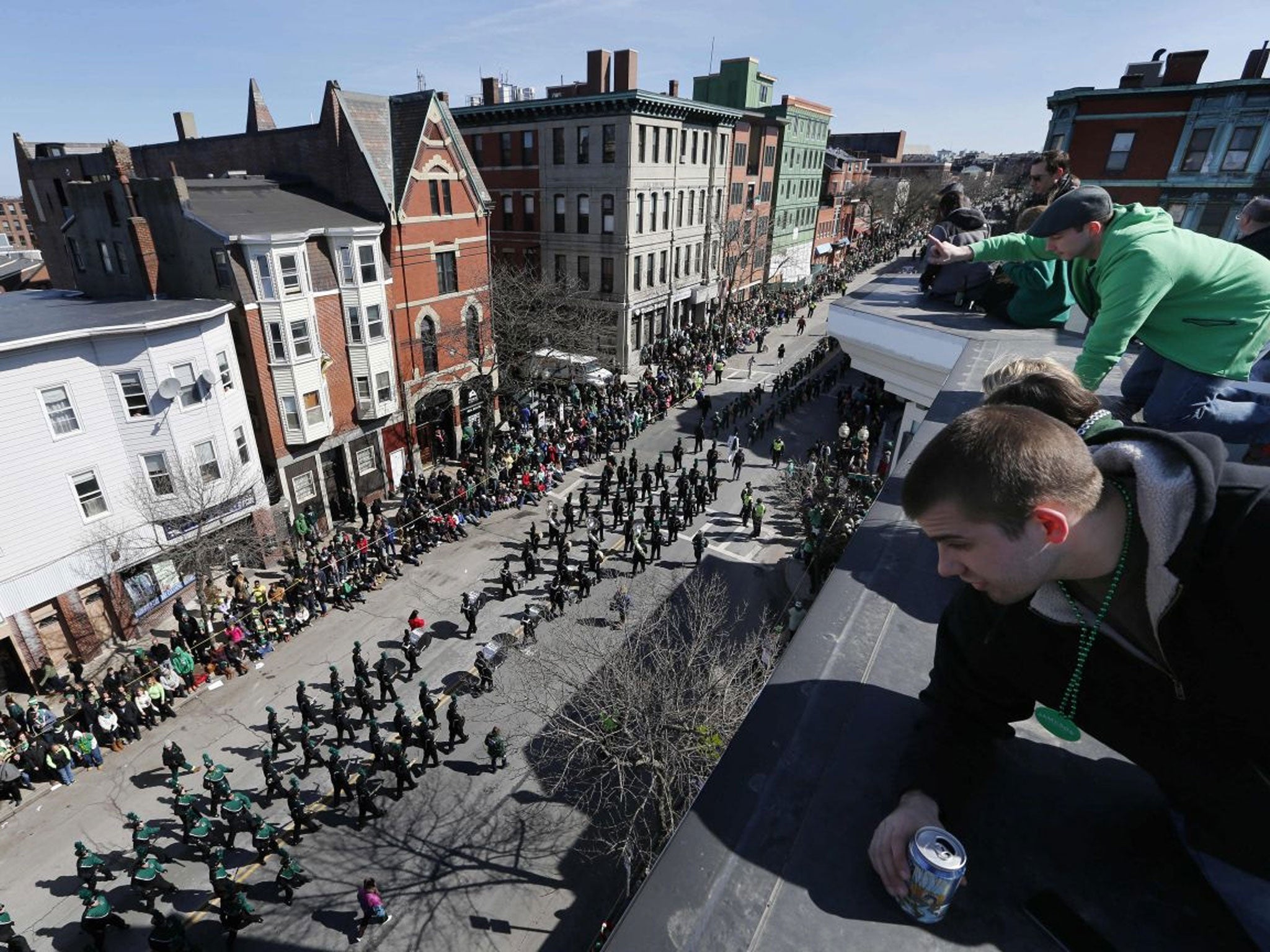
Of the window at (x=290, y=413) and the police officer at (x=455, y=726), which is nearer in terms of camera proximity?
the police officer at (x=455, y=726)

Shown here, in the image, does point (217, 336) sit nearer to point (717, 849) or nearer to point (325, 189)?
point (325, 189)

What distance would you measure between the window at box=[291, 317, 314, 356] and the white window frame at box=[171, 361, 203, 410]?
3689 mm

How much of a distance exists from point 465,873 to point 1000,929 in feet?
44.9

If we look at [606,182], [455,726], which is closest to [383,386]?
[455,726]

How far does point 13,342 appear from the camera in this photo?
640 inches

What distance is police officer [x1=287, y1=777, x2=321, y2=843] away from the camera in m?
13.6

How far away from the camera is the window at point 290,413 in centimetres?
2395

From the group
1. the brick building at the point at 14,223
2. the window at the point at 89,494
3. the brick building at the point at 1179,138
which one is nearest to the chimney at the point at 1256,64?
the brick building at the point at 1179,138

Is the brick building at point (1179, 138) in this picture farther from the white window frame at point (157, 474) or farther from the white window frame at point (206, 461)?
the white window frame at point (157, 474)

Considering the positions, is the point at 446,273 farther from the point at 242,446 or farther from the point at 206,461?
the point at 206,461

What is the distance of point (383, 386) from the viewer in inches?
1075

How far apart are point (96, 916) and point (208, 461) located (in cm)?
1397

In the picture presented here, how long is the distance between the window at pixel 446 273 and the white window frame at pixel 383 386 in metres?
5.04

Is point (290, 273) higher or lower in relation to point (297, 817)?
higher
